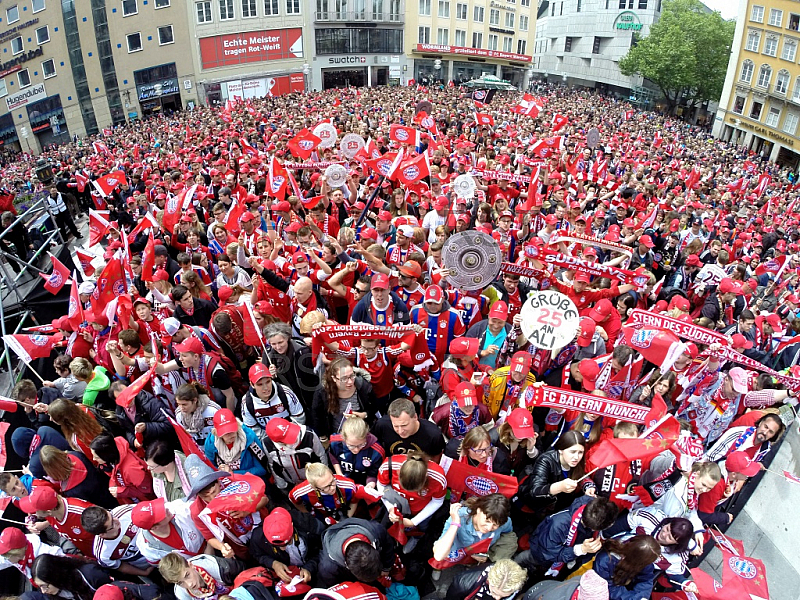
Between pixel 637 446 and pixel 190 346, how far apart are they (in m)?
4.06

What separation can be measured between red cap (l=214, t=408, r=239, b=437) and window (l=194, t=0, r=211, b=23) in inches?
2005

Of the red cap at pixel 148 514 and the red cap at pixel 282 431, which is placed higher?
the red cap at pixel 282 431

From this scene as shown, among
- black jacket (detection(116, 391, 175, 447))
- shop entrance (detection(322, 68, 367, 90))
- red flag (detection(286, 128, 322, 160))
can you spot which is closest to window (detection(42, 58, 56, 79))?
shop entrance (detection(322, 68, 367, 90))

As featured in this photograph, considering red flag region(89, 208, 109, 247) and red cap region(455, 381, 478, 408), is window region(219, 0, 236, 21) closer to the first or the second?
red flag region(89, 208, 109, 247)

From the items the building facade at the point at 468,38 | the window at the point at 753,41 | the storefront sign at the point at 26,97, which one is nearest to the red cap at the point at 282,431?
the window at the point at 753,41

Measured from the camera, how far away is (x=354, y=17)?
49625 millimetres

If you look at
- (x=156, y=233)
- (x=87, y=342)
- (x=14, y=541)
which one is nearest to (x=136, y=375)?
(x=87, y=342)

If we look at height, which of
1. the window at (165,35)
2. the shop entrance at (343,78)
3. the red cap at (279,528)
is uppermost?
the window at (165,35)

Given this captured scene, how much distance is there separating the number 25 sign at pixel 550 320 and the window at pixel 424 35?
58.2m

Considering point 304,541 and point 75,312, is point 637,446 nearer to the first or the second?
point 304,541

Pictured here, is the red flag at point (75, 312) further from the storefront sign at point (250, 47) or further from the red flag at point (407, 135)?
the storefront sign at point (250, 47)

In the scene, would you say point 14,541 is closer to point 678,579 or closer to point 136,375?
point 136,375

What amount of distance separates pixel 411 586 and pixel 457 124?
21.9m

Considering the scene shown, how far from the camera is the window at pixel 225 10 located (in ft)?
144
